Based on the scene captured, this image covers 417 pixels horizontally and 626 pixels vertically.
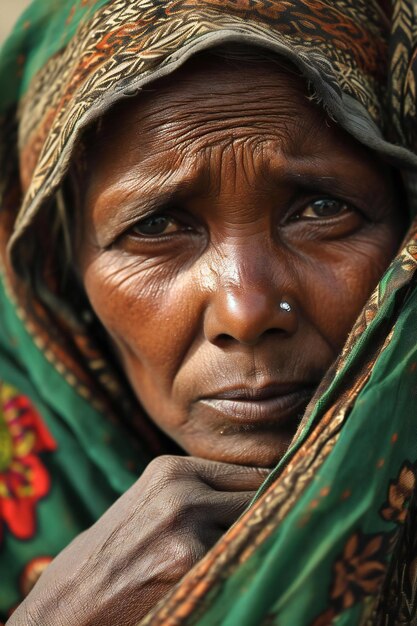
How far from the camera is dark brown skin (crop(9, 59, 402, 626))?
1772 millimetres

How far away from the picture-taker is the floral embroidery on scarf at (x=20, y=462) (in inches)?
91.8

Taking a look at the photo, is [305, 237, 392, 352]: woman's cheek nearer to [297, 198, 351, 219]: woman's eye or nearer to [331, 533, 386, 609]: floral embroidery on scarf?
[297, 198, 351, 219]: woman's eye

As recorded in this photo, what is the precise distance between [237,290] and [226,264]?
0.28 ft

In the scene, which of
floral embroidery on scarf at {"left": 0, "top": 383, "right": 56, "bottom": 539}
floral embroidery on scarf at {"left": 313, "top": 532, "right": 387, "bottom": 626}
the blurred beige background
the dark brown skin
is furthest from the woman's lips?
the blurred beige background

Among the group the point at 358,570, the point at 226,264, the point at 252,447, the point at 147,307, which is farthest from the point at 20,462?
the point at 358,570

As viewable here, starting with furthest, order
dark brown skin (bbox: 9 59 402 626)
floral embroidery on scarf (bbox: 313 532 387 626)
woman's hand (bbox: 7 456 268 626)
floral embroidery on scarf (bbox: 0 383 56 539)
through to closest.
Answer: floral embroidery on scarf (bbox: 0 383 56 539)
dark brown skin (bbox: 9 59 402 626)
woman's hand (bbox: 7 456 268 626)
floral embroidery on scarf (bbox: 313 532 387 626)

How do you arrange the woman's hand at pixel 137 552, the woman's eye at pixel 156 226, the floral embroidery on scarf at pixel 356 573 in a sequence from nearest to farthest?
the floral embroidery on scarf at pixel 356 573 < the woman's hand at pixel 137 552 < the woman's eye at pixel 156 226

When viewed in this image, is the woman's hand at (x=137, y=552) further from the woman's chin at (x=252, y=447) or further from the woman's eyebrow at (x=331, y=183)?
the woman's eyebrow at (x=331, y=183)

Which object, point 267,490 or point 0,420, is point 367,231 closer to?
point 267,490

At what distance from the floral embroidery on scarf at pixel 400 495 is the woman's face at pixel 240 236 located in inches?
16.9

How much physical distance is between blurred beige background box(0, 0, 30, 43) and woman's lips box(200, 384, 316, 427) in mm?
4250

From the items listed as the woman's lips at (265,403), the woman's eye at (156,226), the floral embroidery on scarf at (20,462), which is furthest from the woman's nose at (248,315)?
the floral embroidery on scarf at (20,462)

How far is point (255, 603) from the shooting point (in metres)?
1.28

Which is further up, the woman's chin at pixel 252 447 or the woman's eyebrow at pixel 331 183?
the woman's eyebrow at pixel 331 183
